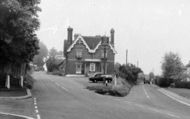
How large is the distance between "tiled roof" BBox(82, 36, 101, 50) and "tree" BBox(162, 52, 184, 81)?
25.2m

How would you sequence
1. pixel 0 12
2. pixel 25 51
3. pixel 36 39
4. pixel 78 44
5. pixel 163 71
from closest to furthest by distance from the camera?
pixel 0 12, pixel 25 51, pixel 36 39, pixel 78 44, pixel 163 71

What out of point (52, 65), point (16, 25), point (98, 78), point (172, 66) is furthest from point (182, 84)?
point (16, 25)

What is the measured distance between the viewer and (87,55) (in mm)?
87875

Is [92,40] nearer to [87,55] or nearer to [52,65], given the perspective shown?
[87,55]

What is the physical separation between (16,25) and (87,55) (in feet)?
191

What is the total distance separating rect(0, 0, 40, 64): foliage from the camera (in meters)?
29.5

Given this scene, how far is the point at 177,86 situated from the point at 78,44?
24.9 meters

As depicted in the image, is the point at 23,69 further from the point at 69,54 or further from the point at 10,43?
the point at 69,54

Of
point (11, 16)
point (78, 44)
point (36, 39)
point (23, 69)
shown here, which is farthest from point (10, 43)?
point (78, 44)

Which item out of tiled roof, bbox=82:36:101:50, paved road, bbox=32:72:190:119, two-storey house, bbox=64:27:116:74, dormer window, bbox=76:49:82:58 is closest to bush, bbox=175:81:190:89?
two-storey house, bbox=64:27:116:74

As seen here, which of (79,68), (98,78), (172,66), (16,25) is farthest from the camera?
(172,66)

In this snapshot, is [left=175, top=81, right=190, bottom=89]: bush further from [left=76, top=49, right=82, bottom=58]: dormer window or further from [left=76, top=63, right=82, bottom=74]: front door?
[left=76, top=49, right=82, bottom=58]: dormer window

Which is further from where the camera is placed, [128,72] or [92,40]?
[92,40]

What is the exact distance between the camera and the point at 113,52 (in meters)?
87.8
